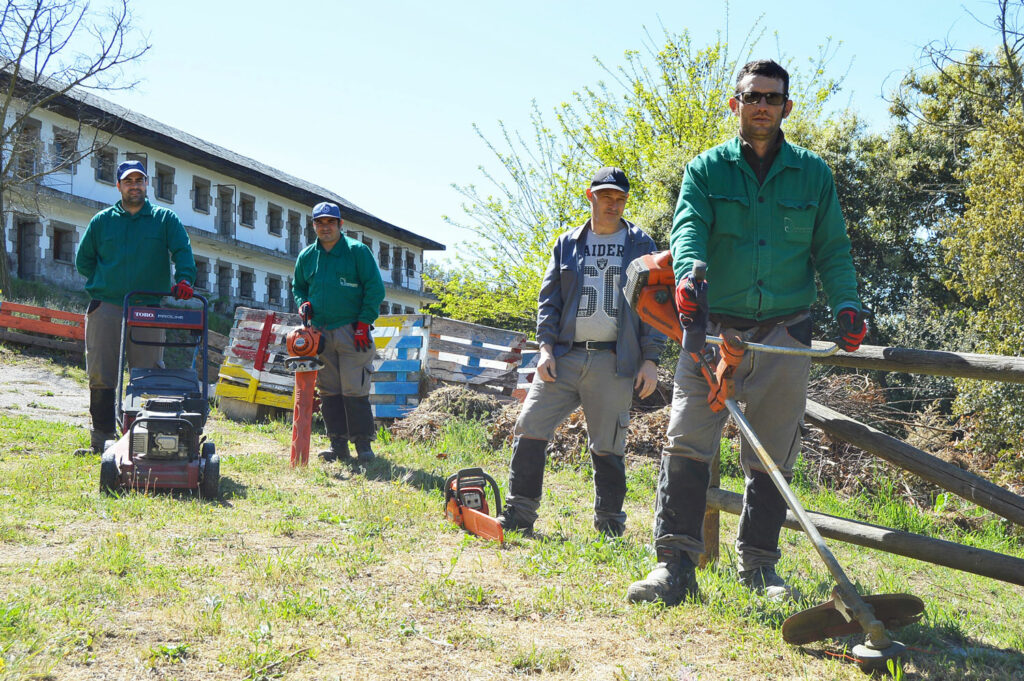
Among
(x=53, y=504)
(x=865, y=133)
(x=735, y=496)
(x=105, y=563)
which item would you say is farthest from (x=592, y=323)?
(x=865, y=133)

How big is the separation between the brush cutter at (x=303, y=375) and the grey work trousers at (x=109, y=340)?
3.32 feet

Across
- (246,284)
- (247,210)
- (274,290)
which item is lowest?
(274,290)

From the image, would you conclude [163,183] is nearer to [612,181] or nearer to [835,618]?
[612,181]

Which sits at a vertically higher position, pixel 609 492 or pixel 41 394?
pixel 609 492

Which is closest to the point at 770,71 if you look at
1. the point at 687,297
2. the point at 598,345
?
the point at 687,297

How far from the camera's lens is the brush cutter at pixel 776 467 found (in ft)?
8.86

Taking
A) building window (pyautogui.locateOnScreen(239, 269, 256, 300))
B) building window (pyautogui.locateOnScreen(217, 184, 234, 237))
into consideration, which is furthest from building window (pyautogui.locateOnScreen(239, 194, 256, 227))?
building window (pyautogui.locateOnScreen(239, 269, 256, 300))

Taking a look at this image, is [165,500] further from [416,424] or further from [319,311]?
[416,424]

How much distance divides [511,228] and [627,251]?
18897 millimetres

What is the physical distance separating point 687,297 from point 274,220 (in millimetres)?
39594

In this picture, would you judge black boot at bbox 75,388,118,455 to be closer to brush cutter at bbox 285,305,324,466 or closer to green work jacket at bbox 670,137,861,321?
brush cutter at bbox 285,305,324,466

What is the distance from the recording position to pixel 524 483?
477cm

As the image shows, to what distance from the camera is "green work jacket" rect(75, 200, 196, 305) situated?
21.3ft

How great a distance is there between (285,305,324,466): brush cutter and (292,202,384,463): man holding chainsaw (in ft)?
0.52
